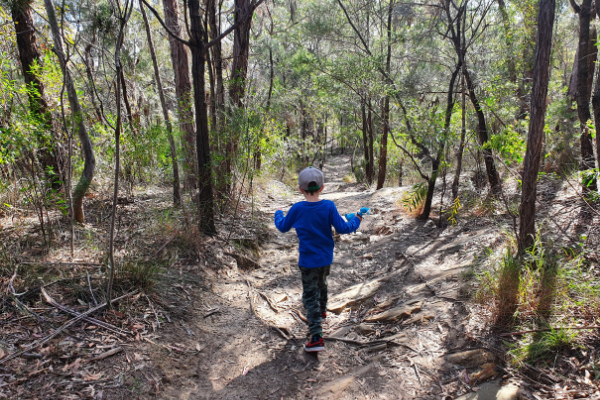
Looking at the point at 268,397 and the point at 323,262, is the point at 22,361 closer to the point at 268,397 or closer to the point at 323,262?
the point at 268,397

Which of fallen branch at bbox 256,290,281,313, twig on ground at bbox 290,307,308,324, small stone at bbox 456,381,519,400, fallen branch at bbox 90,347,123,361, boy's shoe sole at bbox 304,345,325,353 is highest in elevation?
fallen branch at bbox 90,347,123,361

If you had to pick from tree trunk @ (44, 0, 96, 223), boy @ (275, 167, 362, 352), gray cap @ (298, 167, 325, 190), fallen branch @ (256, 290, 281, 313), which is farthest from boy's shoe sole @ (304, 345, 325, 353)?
tree trunk @ (44, 0, 96, 223)

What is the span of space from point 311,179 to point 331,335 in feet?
5.36

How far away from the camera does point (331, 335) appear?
3.47 metres

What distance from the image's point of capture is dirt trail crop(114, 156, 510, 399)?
2.64 m

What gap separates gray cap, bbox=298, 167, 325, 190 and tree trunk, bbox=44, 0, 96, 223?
2713 millimetres

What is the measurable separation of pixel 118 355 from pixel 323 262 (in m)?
1.82

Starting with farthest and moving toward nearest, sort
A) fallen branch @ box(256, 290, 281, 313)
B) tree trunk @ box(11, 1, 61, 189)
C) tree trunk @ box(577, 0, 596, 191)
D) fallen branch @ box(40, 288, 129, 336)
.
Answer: tree trunk @ box(577, 0, 596, 191) < tree trunk @ box(11, 1, 61, 189) < fallen branch @ box(256, 290, 281, 313) < fallen branch @ box(40, 288, 129, 336)

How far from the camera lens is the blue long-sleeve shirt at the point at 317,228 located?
10.4ft

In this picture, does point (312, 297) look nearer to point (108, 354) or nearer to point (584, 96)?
point (108, 354)

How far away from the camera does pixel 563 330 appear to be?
8.18 feet

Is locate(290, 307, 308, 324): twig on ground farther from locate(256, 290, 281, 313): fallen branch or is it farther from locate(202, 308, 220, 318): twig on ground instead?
locate(202, 308, 220, 318): twig on ground

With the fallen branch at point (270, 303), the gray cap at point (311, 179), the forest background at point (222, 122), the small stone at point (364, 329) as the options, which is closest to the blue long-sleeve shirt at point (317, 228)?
the gray cap at point (311, 179)

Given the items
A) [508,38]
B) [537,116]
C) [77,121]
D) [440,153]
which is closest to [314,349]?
[537,116]
